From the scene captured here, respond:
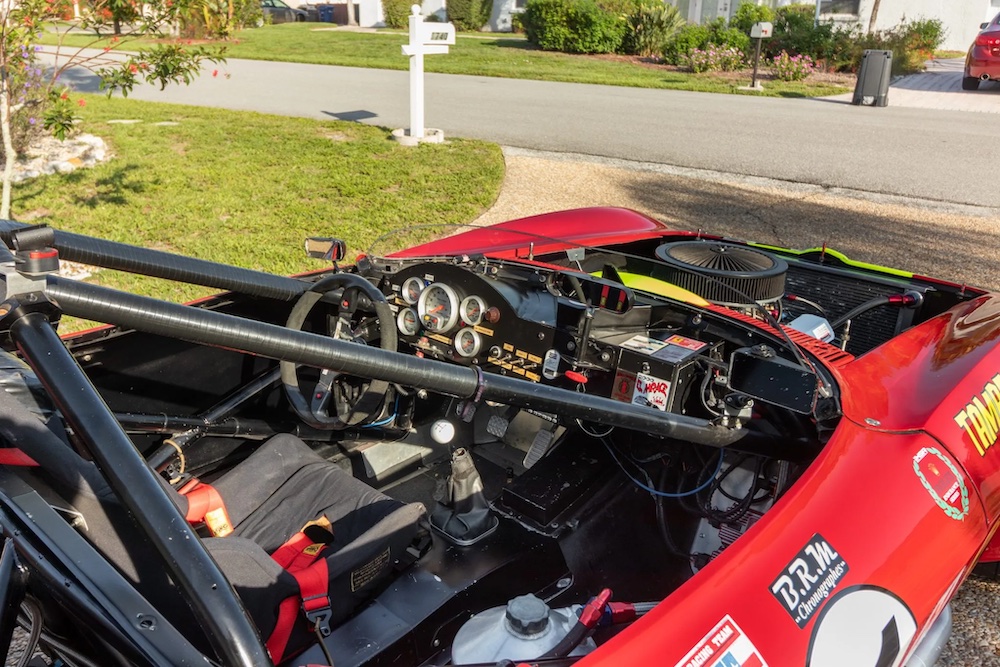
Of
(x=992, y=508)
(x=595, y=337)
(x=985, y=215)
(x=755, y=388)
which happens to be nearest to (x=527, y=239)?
(x=595, y=337)

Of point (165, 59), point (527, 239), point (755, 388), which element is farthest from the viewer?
point (165, 59)

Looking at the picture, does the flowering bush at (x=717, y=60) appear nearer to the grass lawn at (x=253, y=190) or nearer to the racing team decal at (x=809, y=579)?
the grass lawn at (x=253, y=190)

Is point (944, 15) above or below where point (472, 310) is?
above

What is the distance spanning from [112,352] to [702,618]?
2.23 metres

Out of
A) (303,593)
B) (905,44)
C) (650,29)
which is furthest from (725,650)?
(905,44)

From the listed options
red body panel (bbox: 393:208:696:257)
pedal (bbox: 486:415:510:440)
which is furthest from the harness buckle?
red body panel (bbox: 393:208:696:257)

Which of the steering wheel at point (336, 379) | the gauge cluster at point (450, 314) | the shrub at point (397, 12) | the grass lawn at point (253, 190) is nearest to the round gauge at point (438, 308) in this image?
the gauge cluster at point (450, 314)

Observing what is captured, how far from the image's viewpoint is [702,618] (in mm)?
1820

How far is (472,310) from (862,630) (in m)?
1.62

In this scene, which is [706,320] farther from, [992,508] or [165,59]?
[165,59]

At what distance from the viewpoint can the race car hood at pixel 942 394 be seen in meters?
2.47

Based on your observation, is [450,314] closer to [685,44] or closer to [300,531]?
[300,531]

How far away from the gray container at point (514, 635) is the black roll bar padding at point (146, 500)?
60cm

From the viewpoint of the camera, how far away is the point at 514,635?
1921 mm
